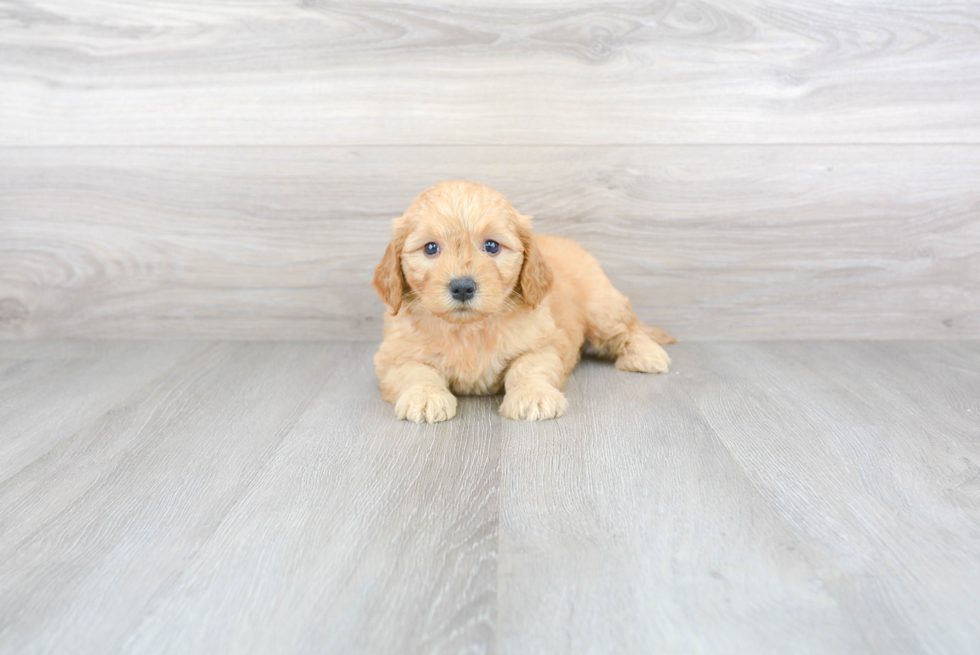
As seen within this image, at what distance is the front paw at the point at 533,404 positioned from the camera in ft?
5.66

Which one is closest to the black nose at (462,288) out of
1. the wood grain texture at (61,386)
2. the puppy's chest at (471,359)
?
the puppy's chest at (471,359)

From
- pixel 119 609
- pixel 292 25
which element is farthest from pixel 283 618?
pixel 292 25

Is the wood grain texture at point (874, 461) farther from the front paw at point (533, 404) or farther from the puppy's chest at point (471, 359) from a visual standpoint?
the puppy's chest at point (471, 359)

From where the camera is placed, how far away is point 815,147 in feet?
7.86

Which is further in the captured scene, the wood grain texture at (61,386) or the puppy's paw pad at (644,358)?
the puppy's paw pad at (644,358)

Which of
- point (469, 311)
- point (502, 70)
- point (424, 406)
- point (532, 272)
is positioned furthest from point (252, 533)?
point (502, 70)

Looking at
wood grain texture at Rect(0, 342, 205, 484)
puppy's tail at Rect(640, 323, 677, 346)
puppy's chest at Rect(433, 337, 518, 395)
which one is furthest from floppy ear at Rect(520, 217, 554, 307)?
wood grain texture at Rect(0, 342, 205, 484)

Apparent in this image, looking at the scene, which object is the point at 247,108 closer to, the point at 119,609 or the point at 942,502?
the point at 119,609

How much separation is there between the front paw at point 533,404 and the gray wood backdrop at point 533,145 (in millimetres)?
845

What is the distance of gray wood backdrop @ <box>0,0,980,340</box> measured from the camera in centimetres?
234

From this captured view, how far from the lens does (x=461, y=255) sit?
1.72m

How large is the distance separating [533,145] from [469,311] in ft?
2.98

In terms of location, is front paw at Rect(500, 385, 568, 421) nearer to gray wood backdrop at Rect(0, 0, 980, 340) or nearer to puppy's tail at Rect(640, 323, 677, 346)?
puppy's tail at Rect(640, 323, 677, 346)

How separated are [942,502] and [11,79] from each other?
2.91m
